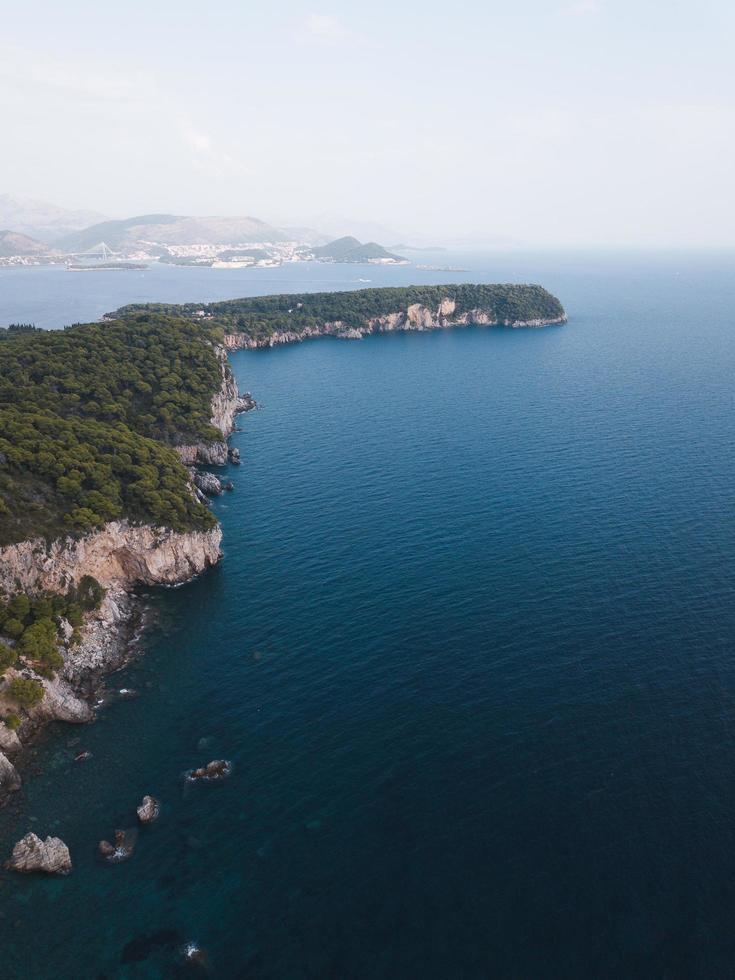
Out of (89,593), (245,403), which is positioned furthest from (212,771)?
(245,403)

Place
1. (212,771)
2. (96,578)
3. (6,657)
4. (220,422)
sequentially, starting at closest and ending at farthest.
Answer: (212,771), (6,657), (96,578), (220,422)

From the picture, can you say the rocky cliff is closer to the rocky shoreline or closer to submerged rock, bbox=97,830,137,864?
the rocky shoreline

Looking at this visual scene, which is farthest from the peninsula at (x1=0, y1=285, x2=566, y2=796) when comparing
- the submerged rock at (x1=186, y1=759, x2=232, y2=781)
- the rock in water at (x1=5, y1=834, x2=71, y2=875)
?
the submerged rock at (x1=186, y1=759, x2=232, y2=781)

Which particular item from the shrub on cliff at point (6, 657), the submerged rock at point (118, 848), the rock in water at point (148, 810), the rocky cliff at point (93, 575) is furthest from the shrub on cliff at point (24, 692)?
the submerged rock at point (118, 848)

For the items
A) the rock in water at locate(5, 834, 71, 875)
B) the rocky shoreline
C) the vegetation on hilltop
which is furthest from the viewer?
the vegetation on hilltop

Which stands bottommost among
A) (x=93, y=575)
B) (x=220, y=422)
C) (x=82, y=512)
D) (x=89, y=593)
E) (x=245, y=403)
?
(x=89, y=593)

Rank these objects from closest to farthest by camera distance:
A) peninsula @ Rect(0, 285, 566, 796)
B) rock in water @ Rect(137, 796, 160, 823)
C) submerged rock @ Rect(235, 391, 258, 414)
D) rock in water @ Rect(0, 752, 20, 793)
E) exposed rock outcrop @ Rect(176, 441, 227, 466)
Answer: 1. rock in water @ Rect(137, 796, 160, 823)
2. rock in water @ Rect(0, 752, 20, 793)
3. peninsula @ Rect(0, 285, 566, 796)
4. exposed rock outcrop @ Rect(176, 441, 227, 466)
5. submerged rock @ Rect(235, 391, 258, 414)

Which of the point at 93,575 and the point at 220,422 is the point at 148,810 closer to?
the point at 93,575
